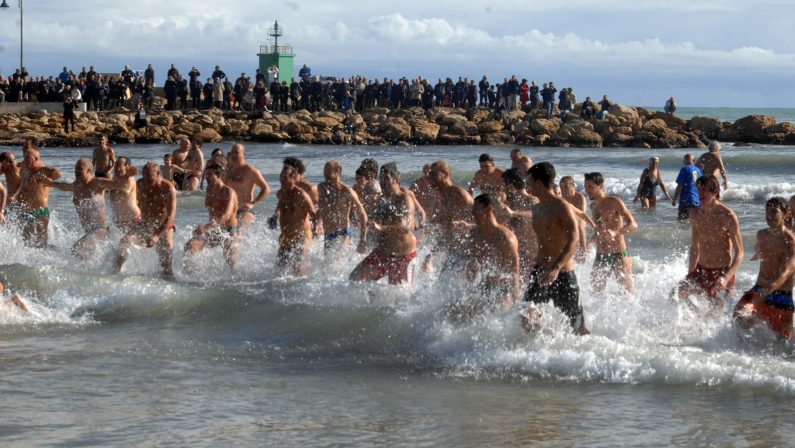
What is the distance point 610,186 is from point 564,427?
735 inches

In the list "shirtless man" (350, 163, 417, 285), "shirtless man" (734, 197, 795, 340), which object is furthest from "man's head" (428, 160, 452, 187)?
"shirtless man" (734, 197, 795, 340)

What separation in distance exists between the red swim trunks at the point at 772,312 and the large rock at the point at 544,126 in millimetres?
30274

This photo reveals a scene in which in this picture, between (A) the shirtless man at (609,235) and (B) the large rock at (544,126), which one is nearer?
(A) the shirtless man at (609,235)

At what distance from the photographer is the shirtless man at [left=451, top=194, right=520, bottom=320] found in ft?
25.2

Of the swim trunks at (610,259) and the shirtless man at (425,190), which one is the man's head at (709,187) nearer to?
the swim trunks at (610,259)

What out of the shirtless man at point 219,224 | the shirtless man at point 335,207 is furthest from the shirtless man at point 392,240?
the shirtless man at point 219,224

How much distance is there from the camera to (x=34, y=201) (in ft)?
38.3

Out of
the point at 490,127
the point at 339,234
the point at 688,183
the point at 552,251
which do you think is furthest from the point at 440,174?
the point at 490,127

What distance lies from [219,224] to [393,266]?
2401mm

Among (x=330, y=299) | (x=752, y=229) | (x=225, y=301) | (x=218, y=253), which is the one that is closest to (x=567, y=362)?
(x=330, y=299)

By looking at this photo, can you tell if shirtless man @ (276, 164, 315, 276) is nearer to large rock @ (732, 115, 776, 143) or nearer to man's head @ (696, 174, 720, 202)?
man's head @ (696, 174, 720, 202)

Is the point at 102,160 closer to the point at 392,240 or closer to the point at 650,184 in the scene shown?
the point at 392,240

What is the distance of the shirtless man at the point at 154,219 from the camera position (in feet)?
34.4

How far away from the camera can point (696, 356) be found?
742 centimetres
